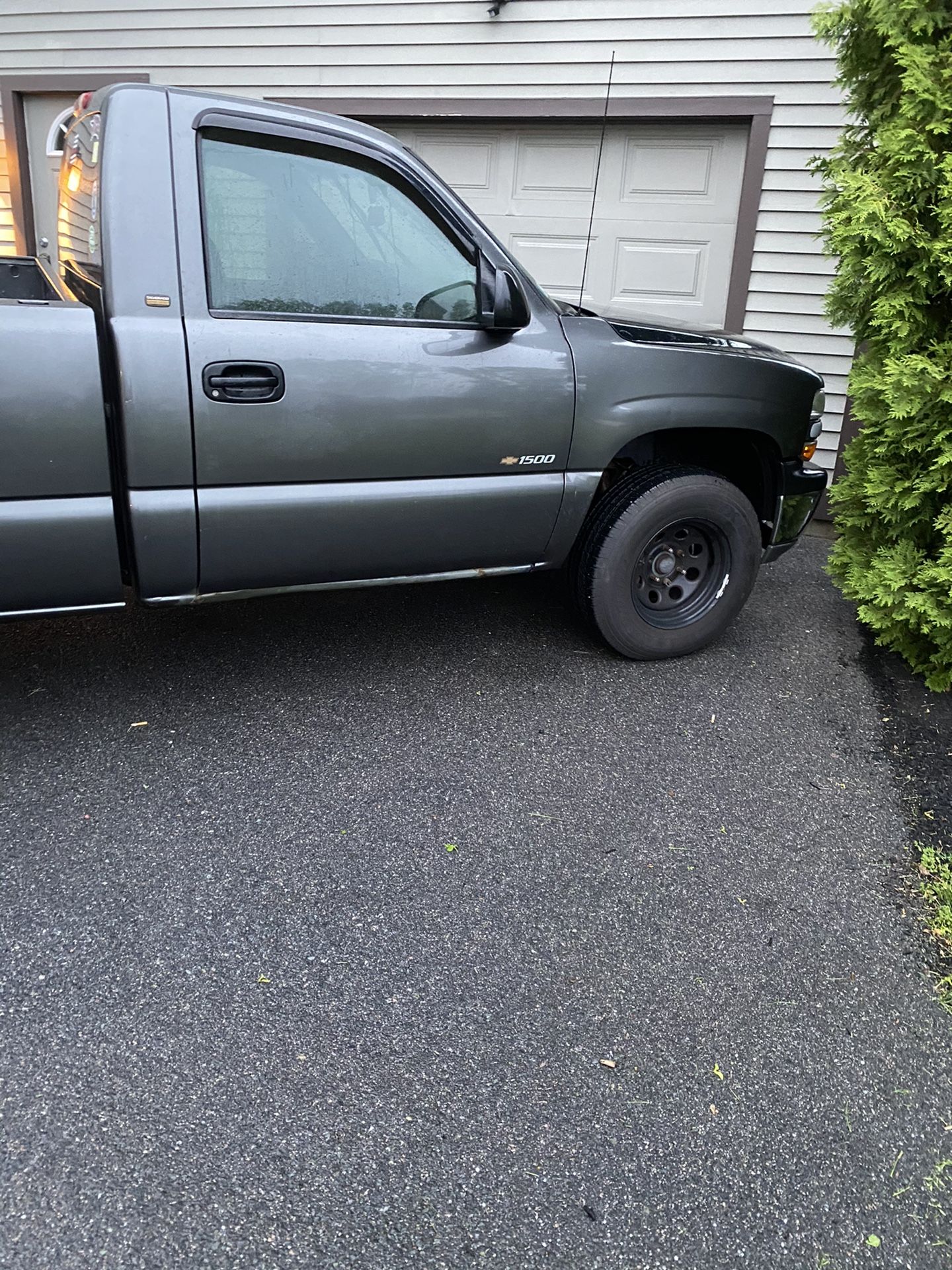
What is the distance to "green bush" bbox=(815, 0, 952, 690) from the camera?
3551mm

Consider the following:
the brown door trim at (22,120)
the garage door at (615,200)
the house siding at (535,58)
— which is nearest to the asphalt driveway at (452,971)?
the house siding at (535,58)

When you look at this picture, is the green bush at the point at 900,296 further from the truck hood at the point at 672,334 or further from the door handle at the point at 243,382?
the door handle at the point at 243,382

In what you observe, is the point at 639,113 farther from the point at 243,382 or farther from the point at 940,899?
the point at 940,899

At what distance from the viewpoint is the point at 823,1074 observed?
2125 millimetres

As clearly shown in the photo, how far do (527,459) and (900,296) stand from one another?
64.6 inches

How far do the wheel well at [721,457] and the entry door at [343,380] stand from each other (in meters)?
0.61

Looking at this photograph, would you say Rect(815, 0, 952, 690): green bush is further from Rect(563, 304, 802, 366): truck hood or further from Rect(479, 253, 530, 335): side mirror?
Rect(479, 253, 530, 335): side mirror

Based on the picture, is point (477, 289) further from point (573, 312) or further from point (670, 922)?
point (670, 922)

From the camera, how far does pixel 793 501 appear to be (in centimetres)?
416

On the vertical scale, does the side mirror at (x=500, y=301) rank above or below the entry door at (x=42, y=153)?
below

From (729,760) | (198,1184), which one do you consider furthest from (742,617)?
(198,1184)

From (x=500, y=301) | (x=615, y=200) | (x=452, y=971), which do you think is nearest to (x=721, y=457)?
(x=500, y=301)

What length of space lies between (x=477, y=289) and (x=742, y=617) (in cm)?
224

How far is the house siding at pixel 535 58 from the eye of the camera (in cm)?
607
